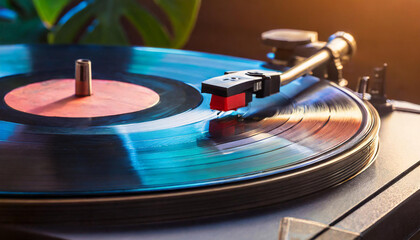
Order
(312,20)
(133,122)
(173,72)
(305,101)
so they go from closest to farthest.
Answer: (133,122)
(305,101)
(173,72)
(312,20)

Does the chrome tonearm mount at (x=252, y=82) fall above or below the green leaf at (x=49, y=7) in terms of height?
above

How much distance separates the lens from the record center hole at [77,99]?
850 mm

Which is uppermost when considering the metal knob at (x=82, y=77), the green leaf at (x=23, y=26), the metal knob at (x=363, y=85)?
the metal knob at (x=82, y=77)

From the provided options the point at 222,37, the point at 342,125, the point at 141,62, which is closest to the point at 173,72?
the point at 141,62

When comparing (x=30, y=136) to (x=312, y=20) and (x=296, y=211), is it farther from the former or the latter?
(x=312, y=20)

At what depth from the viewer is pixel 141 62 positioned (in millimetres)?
1169

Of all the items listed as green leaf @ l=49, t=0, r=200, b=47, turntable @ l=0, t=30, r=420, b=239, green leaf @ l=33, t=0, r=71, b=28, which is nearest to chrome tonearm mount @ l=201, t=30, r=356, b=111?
turntable @ l=0, t=30, r=420, b=239

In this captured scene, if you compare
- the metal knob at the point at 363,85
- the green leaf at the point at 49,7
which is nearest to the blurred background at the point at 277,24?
the green leaf at the point at 49,7

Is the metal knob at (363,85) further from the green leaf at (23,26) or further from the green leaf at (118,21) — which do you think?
the green leaf at (23,26)

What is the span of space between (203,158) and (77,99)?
381 mm

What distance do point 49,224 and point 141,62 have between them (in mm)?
714

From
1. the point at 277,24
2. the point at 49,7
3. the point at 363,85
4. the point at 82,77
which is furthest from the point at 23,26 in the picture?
the point at 363,85

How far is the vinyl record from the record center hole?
21mm

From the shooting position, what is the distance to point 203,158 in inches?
24.4
